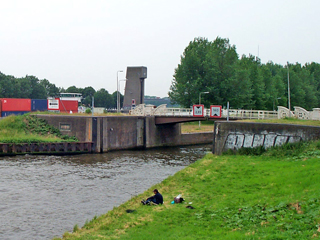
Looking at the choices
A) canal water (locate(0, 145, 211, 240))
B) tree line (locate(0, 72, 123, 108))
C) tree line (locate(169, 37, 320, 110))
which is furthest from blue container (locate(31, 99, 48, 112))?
tree line (locate(0, 72, 123, 108))

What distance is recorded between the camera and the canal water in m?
18.9

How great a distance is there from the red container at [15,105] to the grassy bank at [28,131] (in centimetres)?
800

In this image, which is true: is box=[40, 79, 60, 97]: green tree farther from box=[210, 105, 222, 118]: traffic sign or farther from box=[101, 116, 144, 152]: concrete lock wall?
box=[210, 105, 222, 118]: traffic sign

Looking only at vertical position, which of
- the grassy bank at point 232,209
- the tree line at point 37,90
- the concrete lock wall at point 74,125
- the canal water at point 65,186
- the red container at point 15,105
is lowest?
the canal water at point 65,186

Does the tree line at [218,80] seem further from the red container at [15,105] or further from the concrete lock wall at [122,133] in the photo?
the red container at [15,105]

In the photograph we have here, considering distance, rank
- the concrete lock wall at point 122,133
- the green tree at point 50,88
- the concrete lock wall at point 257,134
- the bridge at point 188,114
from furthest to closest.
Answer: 1. the green tree at point 50,88
2. the concrete lock wall at point 122,133
3. the bridge at point 188,114
4. the concrete lock wall at point 257,134

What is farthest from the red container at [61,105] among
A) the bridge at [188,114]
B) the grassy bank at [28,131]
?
the bridge at [188,114]

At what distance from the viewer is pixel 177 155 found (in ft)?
153

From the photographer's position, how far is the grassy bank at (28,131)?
44312mm

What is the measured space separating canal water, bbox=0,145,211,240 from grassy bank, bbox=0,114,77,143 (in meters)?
3.70

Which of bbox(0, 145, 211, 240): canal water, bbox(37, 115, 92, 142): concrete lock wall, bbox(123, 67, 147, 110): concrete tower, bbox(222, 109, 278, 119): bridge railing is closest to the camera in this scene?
bbox(0, 145, 211, 240): canal water

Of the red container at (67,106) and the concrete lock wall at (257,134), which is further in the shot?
the red container at (67,106)

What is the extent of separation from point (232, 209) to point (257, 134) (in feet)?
53.4

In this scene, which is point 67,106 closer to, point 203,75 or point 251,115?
point 203,75
